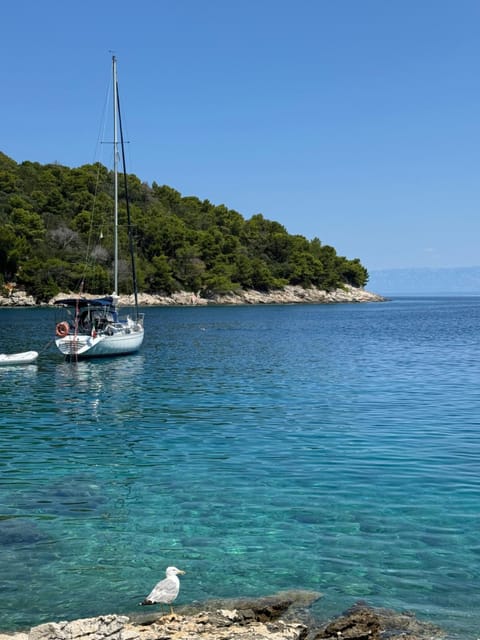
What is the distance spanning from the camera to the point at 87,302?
3478 cm

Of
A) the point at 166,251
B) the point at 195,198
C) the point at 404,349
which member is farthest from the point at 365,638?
the point at 195,198

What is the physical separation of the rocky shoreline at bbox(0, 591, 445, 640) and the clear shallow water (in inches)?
11.9

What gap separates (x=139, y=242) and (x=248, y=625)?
118 metres

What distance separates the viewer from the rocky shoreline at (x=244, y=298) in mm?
100125

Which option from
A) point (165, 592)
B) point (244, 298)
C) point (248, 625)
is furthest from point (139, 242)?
point (248, 625)

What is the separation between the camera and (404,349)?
41938 mm

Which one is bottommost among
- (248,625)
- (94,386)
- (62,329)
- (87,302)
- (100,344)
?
(94,386)

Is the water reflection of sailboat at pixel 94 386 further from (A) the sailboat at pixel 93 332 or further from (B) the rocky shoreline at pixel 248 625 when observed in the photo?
(B) the rocky shoreline at pixel 248 625

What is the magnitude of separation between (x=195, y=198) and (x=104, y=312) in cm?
12188

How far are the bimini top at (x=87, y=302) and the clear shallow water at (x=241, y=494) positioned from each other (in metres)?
7.88

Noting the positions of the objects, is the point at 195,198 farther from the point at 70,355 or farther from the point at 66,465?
the point at 66,465

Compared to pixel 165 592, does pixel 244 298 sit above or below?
above

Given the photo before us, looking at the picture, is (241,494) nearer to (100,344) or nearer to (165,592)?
(165,592)

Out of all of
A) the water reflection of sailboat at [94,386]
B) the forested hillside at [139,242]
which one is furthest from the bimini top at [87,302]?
the forested hillside at [139,242]
